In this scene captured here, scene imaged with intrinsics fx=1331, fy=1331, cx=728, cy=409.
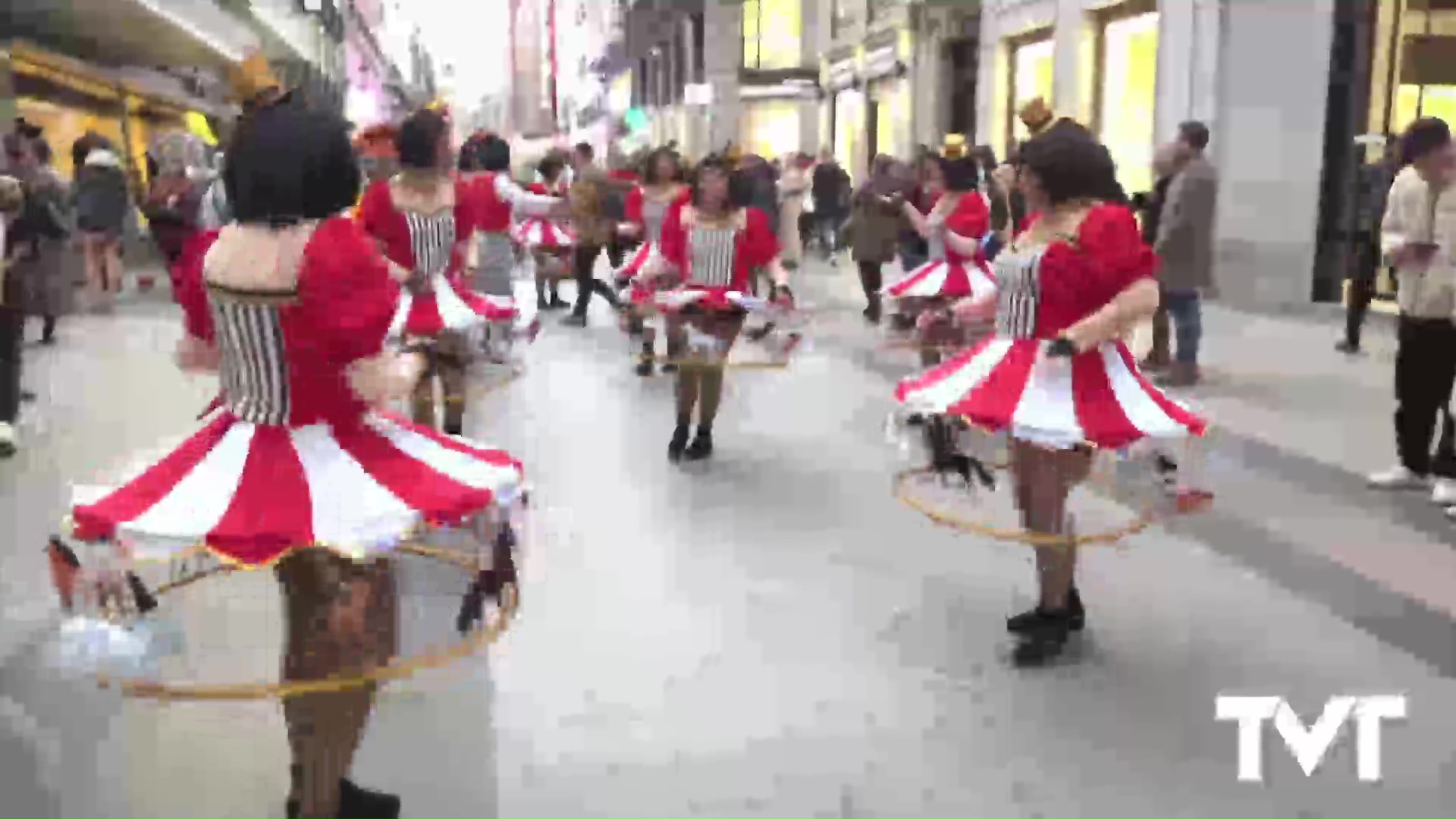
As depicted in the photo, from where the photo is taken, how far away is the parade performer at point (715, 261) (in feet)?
23.6

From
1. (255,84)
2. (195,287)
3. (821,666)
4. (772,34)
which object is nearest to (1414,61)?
(821,666)

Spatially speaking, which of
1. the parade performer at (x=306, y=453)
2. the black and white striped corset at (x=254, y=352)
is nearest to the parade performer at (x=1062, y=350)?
the parade performer at (x=306, y=453)

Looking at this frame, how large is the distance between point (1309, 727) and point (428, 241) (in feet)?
14.3

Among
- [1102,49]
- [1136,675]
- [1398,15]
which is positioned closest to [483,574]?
[1136,675]

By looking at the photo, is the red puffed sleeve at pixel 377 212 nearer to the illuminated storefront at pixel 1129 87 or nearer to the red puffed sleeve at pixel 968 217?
the red puffed sleeve at pixel 968 217

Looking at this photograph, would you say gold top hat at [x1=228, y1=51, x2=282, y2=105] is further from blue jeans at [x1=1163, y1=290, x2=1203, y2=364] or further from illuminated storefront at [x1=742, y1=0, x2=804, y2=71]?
illuminated storefront at [x1=742, y1=0, x2=804, y2=71]

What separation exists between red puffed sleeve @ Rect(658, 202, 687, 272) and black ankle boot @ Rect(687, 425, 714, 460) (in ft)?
3.37

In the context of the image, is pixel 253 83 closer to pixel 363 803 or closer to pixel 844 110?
pixel 363 803

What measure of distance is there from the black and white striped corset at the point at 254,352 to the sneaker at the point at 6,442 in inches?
217

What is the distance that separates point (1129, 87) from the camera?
16.2 m

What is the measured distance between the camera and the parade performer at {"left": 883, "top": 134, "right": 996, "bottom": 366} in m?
7.96

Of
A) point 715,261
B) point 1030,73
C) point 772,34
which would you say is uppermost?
point 772,34

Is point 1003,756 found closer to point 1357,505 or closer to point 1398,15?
point 1357,505

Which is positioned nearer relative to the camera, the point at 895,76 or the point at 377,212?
the point at 377,212
